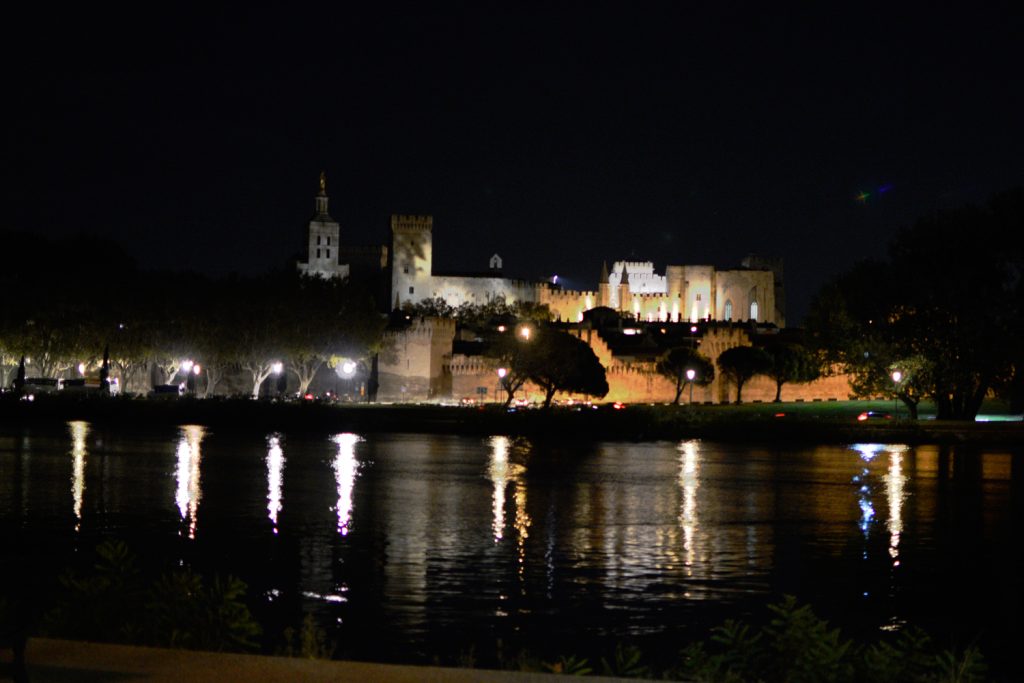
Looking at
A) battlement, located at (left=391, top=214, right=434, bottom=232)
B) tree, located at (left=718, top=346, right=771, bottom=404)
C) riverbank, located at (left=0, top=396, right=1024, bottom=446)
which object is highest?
battlement, located at (left=391, top=214, right=434, bottom=232)

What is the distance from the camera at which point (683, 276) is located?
16788 centimetres

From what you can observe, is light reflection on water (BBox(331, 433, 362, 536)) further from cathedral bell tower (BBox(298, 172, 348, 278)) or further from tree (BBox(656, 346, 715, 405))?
cathedral bell tower (BBox(298, 172, 348, 278))

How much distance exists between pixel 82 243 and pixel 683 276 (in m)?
88.0

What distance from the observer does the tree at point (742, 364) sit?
89688 mm

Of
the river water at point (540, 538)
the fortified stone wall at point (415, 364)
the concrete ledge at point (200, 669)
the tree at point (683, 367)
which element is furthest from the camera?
the fortified stone wall at point (415, 364)

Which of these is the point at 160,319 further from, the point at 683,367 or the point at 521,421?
the point at 683,367

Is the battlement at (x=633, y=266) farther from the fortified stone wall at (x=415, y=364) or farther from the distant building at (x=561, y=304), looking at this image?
the fortified stone wall at (x=415, y=364)

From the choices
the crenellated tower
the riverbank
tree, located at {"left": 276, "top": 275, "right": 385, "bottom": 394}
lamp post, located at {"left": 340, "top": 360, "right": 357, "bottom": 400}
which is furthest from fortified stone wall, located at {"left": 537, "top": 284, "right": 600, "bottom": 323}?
the riverbank

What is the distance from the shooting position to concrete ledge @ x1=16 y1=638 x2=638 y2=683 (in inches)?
346

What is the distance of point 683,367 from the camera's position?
88.6 metres

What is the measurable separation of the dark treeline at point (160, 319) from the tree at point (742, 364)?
22.5 meters

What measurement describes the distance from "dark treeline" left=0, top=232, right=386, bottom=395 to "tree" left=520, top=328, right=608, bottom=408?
13.1 metres

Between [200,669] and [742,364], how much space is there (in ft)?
270

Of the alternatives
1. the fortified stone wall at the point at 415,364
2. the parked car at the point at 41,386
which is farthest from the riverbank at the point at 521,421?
the fortified stone wall at the point at 415,364
